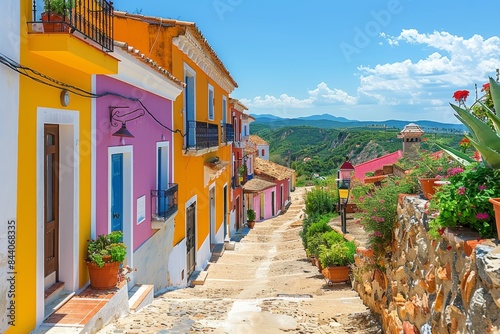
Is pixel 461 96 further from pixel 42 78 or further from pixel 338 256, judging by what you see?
pixel 338 256

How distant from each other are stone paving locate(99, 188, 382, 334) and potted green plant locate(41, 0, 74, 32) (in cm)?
326

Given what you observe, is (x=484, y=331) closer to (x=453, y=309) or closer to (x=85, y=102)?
(x=453, y=309)

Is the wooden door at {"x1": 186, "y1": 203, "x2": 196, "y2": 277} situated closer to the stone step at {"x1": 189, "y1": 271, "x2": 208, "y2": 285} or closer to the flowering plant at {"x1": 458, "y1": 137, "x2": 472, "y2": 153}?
the stone step at {"x1": 189, "y1": 271, "x2": 208, "y2": 285}

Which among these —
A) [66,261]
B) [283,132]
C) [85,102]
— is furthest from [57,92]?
[283,132]

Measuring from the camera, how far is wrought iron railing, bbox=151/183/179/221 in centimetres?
913

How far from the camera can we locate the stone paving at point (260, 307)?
240 inches

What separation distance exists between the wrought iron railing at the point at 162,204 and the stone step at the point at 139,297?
63.1 inches

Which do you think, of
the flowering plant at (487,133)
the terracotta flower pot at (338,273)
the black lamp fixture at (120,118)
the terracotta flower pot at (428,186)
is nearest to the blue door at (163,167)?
the black lamp fixture at (120,118)

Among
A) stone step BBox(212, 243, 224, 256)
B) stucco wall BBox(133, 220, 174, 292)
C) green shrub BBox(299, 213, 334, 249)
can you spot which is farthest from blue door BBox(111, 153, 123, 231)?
stone step BBox(212, 243, 224, 256)

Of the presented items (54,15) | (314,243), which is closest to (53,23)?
(54,15)

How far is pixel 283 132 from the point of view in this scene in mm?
130625

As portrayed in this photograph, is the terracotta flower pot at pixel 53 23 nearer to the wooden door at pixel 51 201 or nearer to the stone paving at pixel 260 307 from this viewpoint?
the wooden door at pixel 51 201

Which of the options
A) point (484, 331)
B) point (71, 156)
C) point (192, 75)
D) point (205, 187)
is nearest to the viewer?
point (484, 331)

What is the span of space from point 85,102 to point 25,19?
5.12 feet
